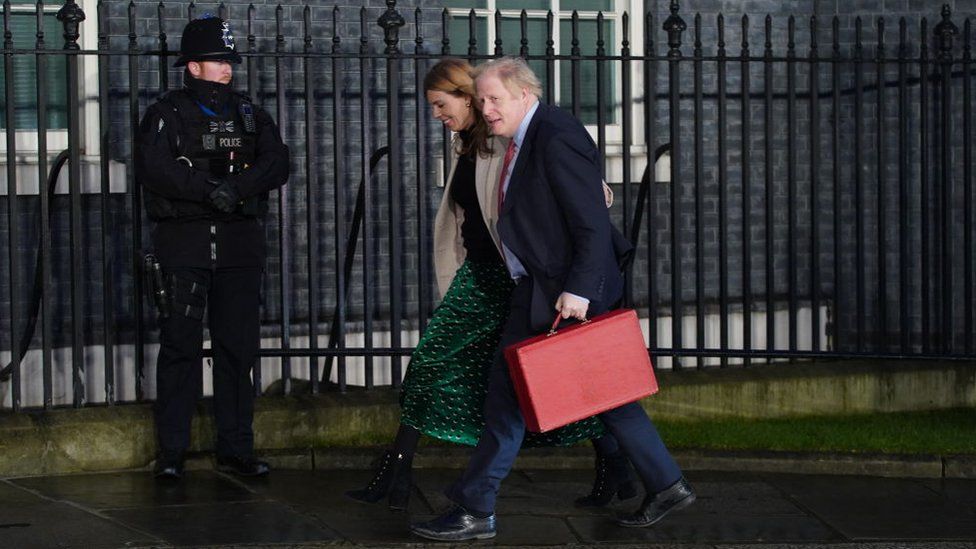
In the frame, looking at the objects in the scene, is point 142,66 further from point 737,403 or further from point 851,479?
point 851,479

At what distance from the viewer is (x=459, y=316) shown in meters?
6.54

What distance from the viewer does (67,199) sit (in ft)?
28.8

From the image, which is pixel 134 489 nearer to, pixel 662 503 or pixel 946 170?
pixel 662 503

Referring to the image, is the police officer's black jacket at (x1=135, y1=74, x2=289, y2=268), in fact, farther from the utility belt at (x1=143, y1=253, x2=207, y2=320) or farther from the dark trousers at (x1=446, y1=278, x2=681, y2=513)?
the dark trousers at (x1=446, y1=278, x2=681, y2=513)

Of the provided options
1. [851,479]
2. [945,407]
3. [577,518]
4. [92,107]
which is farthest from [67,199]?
[945,407]

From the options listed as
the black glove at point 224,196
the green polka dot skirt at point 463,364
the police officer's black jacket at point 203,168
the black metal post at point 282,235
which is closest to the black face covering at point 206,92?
the police officer's black jacket at point 203,168

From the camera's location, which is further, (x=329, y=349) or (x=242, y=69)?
(x=242, y=69)

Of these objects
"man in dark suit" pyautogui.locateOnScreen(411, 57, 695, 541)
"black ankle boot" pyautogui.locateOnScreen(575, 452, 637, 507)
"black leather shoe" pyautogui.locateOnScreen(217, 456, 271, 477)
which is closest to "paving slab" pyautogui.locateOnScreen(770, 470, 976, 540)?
"black ankle boot" pyautogui.locateOnScreen(575, 452, 637, 507)

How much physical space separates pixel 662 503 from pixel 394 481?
0.99 meters

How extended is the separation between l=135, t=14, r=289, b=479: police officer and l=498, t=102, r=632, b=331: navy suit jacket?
5.02ft

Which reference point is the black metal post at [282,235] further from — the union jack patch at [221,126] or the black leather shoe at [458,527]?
the black leather shoe at [458,527]

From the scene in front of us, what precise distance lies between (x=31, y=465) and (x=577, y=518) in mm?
2356

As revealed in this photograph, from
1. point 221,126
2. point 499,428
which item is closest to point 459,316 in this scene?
point 499,428

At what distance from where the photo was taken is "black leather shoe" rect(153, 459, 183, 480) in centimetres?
738
